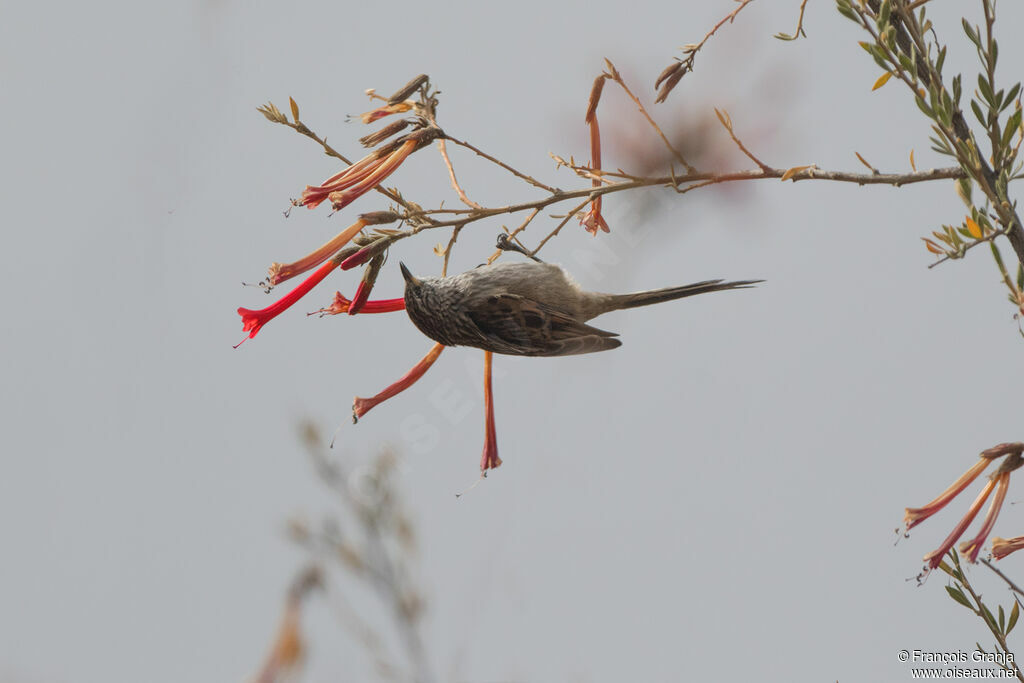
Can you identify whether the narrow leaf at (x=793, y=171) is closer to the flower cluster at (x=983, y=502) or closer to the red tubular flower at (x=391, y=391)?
the flower cluster at (x=983, y=502)

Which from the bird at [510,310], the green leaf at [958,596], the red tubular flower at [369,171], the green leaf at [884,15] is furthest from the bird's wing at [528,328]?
the green leaf at [884,15]

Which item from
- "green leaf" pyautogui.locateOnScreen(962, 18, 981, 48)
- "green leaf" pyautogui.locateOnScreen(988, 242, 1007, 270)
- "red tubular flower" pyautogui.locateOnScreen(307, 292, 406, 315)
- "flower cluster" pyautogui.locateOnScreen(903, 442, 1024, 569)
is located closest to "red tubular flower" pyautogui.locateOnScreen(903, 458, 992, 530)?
"flower cluster" pyautogui.locateOnScreen(903, 442, 1024, 569)

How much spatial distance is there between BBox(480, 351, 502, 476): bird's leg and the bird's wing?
56 centimetres

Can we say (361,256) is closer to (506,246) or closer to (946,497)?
(506,246)

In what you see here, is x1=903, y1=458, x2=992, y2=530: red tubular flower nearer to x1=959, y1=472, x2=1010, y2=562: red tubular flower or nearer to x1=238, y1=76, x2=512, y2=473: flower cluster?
x1=959, y1=472, x2=1010, y2=562: red tubular flower

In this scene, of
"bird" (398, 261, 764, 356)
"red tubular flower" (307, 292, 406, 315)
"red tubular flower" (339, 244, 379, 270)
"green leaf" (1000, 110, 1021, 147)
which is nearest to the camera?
"green leaf" (1000, 110, 1021, 147)

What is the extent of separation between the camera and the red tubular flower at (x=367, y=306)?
9.78 feet

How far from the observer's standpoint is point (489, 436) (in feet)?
10.3

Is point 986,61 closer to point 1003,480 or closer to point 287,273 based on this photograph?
point 1003,480

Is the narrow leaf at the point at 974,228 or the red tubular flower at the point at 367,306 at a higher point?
the red tubular flower at the point at 367,306

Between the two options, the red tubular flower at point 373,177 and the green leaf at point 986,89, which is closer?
the green leaf at point 986,89

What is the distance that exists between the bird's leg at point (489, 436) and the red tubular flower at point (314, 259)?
672mm

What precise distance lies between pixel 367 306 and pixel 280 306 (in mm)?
405

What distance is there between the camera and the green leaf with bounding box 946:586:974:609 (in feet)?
8.98
